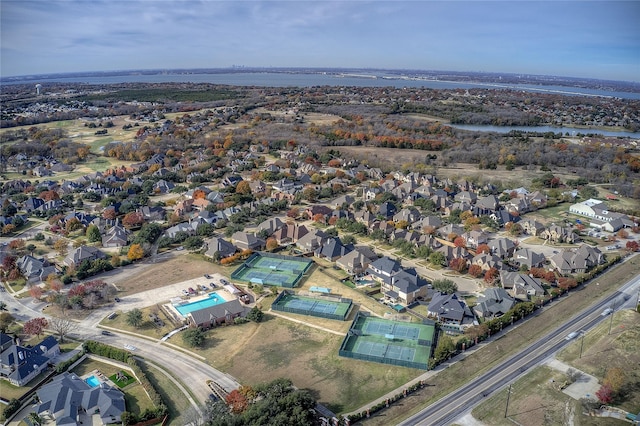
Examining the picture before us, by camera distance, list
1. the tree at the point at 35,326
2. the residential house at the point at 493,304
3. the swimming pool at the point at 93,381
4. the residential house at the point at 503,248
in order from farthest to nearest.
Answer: the residential house at the point at 503,248
the residential house at the point at 493,304
the tree at the point at 35,326
the swimming pool at the point at 93,381

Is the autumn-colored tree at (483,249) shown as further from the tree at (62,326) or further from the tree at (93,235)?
the tree at (93,235)

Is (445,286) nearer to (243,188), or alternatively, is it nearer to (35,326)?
(35,326)

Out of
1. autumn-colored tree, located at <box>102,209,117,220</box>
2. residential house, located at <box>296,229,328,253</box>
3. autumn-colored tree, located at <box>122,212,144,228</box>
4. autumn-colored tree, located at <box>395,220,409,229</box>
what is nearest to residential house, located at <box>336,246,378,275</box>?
residential house, located at <box>296,229,328,253</box>

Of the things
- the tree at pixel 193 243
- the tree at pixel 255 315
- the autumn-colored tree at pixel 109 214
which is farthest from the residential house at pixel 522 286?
the autumn-colored tree at pixel 109 214

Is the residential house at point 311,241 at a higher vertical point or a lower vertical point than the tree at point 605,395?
higher

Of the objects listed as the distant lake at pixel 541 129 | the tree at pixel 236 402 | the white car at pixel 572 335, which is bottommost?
the tree at pixel 236 402

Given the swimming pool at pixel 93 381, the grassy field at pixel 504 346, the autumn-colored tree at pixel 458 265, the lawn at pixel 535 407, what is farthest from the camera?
the autumn-colored tree at pixel 458 265

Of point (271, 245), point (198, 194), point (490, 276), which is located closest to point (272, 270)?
point (271, 245)

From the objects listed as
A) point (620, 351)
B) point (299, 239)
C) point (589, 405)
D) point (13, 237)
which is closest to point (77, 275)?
point (13, 237)
